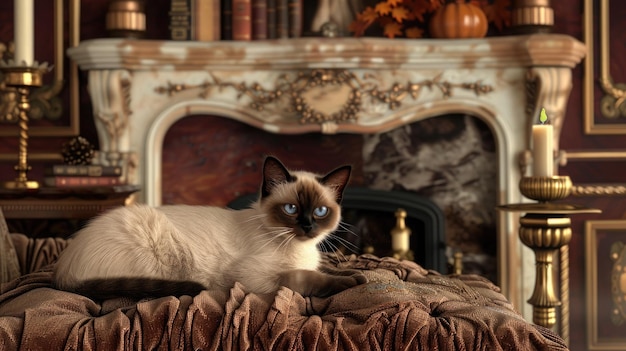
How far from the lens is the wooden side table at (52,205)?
118 inches

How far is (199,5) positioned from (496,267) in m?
1.59

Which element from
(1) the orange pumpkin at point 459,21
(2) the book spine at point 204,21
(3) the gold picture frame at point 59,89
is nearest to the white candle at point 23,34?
(3) the gold picture frame at point 59,89

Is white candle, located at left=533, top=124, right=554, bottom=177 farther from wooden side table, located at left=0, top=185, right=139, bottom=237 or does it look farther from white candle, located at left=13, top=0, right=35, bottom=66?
white candle, located at left=13, top=0, right=35, bottom=66

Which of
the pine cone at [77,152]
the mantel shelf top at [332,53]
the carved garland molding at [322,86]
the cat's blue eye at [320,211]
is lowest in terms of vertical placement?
the cat's blue eye at [320,211]

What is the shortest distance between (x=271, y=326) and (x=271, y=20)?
7.51 feet

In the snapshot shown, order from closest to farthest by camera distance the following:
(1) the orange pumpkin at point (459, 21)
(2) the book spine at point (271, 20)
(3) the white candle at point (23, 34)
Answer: (3) the white candle at point (23, 34) < (1) the orange pumpkin at point (459, 21) < (2) the book spine at point (271, 20)

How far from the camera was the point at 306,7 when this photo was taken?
3.57 m

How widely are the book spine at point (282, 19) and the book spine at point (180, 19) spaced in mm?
345

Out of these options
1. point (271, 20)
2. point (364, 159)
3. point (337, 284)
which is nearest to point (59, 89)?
point (271, 20)

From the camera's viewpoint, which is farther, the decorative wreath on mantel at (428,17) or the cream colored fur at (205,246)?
the decorative wreath on mantel at (428,17)

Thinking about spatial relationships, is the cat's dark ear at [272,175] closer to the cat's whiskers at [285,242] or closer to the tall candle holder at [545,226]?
the cat's whiskers at [285,242]

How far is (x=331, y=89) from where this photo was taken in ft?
11.0

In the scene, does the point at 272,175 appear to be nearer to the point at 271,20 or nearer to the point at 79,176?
the point at 79,176

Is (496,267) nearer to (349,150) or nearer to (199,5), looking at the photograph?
(349,150)
